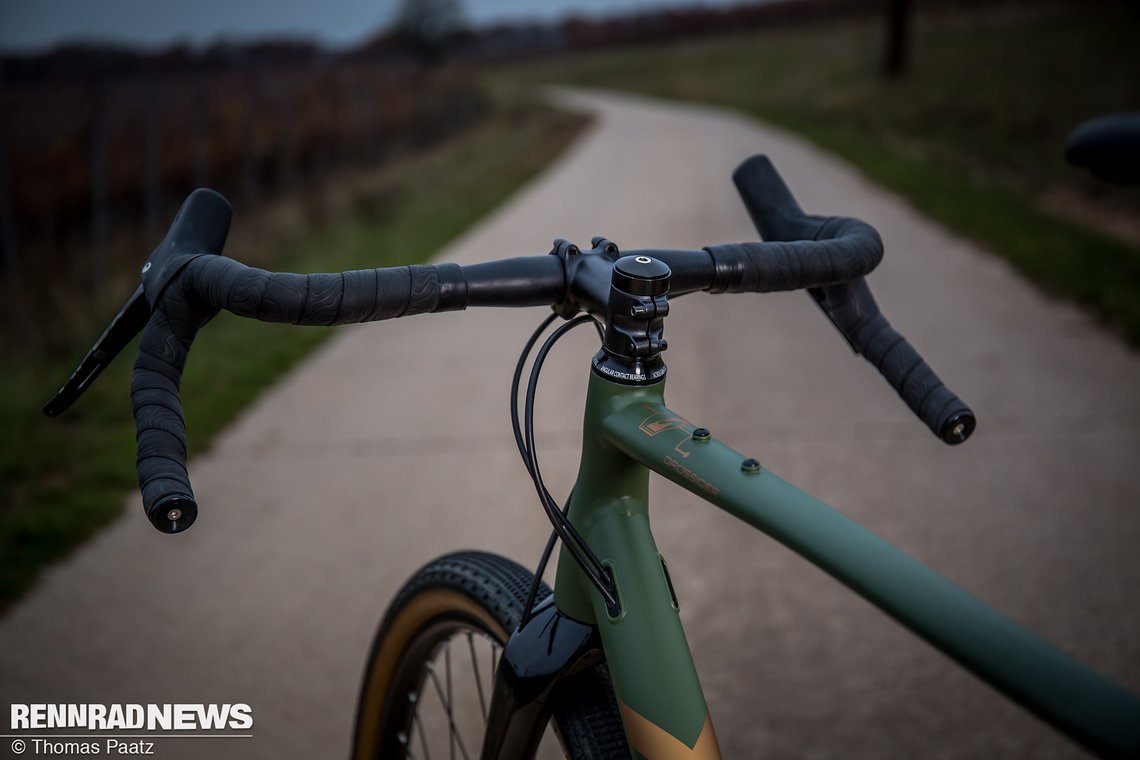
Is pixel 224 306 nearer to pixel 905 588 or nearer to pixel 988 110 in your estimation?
pixel 905 588

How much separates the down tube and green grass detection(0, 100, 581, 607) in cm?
300

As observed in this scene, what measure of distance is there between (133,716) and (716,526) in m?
2.16

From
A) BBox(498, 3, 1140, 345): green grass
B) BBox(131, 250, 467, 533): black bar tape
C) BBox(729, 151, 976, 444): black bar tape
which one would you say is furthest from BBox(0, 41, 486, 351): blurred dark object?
BBox(498, 3, 1140, 345): green grass

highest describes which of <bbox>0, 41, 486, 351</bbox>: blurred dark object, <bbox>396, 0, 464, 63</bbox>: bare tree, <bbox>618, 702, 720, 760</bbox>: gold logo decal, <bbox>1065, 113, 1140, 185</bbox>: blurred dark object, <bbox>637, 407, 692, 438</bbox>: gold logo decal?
<bbox>396, 0, 464, 63</bbox>: bare tree

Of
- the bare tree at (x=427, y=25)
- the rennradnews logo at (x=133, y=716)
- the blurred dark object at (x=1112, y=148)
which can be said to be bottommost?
the rennradnews logo at (x=133, y=716)

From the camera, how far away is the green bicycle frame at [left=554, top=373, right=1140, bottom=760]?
0.68m

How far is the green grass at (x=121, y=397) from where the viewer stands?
3.49 meters

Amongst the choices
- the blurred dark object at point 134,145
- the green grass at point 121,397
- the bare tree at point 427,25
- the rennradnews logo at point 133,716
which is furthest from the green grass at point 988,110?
the bare tree at point 427,25

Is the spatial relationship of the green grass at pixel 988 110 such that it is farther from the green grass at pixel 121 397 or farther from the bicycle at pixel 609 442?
the bicycle at pixel 609 442

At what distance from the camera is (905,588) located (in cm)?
79

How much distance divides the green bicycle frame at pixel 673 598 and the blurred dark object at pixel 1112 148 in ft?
1.36

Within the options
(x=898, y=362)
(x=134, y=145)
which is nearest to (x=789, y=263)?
(x=898, y=362)

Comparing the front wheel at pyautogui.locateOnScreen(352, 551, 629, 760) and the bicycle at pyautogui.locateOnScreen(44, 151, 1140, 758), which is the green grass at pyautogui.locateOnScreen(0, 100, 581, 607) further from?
the bicycle at pyautogui.locateOnScreen(44, 151, 1140, 758)

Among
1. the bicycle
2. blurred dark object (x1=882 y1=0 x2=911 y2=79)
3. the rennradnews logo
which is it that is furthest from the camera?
blurred dark object (x1=882 y1=0 x2=911 y2=79)
